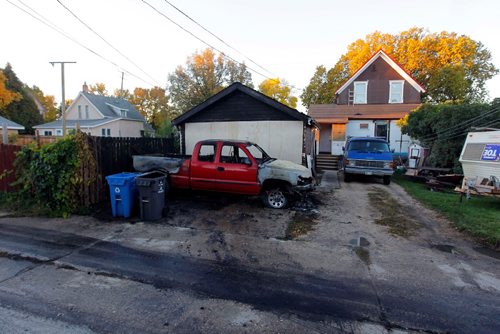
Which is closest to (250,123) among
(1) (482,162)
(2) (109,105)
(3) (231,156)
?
(3) (231,156)

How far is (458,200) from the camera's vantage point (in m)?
8.38

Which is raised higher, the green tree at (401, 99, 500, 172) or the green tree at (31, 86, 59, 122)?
the green tree at (31, 86, 59, 122)

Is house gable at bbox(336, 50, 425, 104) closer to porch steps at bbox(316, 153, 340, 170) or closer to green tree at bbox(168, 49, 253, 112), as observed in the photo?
porch steps at bbox(316, 153, 340, 170)

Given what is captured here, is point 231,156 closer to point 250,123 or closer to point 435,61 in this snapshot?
point 250,123

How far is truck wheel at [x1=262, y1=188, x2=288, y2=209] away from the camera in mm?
7473

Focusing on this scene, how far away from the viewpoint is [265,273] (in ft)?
13.1

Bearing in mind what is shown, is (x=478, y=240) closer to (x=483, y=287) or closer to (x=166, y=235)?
(x=483, y=287)

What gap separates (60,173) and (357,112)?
19.8 metres

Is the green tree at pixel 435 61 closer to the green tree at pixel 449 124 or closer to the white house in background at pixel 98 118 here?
the green tree at pixel 449 124

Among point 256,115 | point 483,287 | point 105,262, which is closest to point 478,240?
point 483,287

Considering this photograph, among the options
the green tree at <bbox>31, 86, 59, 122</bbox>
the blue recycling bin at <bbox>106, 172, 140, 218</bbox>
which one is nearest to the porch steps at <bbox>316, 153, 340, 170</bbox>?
the blue recycling bin at <bbox>106, 172, 140, 218</bbox>

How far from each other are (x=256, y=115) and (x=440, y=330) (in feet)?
31.0

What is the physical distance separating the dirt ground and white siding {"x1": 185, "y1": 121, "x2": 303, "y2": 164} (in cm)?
439

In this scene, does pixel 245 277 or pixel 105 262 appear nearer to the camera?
pixel 245 277
